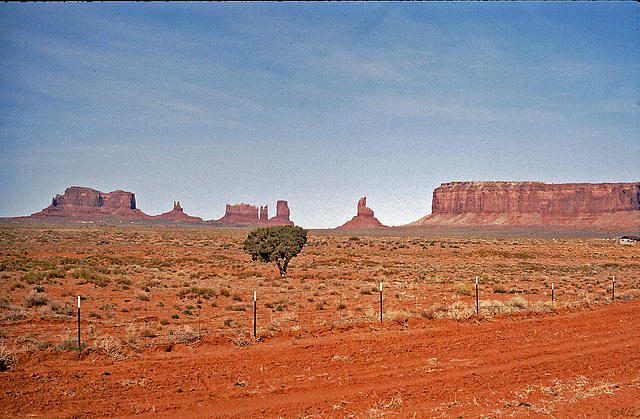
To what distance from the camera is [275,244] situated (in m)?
36.6

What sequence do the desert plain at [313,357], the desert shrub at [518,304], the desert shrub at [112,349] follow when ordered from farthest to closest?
the desert shrub at [518,304] → the desert shrub at [112,349] → the desert plain at [313,357]

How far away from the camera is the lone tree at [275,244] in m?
36.2

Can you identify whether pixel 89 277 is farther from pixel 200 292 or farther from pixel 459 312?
pixel 459 312

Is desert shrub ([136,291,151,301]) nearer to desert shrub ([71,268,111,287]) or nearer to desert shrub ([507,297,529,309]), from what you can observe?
desert shrub ([71,268,111,287])

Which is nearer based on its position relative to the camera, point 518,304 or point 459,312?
point 459,312

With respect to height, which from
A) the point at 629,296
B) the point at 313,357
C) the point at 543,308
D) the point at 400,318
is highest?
the point at 400,318

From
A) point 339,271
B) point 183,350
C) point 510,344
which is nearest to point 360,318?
point 510,344

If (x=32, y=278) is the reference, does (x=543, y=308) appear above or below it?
below

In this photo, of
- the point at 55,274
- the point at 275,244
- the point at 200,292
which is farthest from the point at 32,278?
the point at 275,244

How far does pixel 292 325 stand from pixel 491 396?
27.3 feet

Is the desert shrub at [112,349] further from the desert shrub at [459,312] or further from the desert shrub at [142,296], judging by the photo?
the desert shrub at [459,312]

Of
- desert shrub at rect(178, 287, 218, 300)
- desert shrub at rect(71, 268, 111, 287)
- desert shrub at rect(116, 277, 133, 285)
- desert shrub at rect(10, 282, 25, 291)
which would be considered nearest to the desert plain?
desert shrub at rect(178, 287, 218, 300)

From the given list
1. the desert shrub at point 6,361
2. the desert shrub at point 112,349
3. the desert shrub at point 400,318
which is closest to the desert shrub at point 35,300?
the desert shrub at point 112,349

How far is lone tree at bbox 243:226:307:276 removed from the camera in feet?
119
